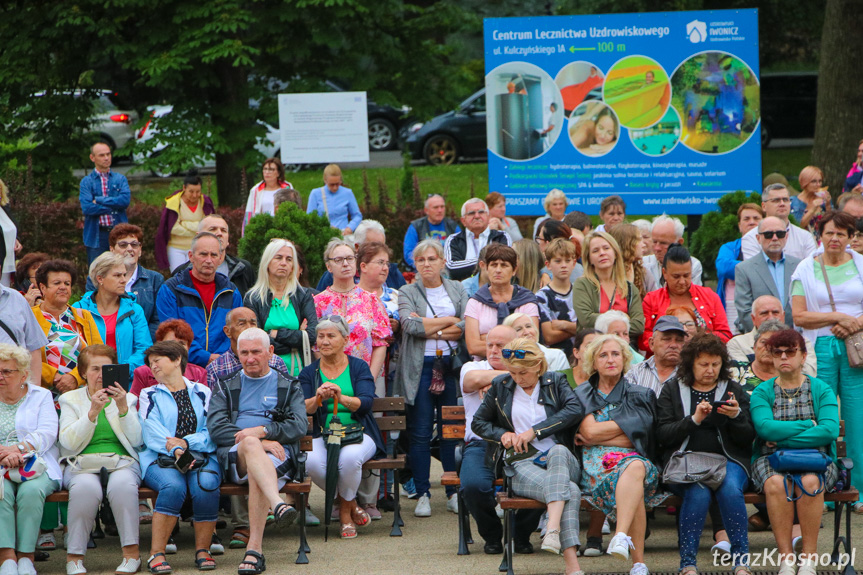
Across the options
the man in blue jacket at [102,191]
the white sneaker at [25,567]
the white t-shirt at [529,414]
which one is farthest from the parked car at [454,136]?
the white sneaker at [25,567]

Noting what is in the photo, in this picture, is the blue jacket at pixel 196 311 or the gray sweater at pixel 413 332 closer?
the gray sweater at pixel 413 332

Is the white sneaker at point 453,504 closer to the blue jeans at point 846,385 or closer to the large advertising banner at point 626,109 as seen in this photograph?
the blue jeans at point 846,385

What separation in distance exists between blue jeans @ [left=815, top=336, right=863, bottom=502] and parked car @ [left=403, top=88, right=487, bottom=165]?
1570 centimetres

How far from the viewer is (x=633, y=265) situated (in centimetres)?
883

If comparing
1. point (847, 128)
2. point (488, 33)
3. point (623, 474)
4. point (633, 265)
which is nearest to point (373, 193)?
point (488, 33)

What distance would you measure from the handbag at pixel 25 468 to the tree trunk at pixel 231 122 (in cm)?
916

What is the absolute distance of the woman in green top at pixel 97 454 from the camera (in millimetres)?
6633

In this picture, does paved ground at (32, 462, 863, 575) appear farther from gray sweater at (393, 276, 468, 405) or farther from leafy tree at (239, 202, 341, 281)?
leafy tree at (239, 202, 341, 281)

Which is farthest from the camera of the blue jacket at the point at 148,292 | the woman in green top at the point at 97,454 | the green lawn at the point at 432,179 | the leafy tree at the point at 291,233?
the green lawn at the point at 432,179

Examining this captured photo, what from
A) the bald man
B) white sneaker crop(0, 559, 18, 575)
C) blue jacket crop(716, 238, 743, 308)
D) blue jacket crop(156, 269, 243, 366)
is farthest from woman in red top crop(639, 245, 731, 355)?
white sneaker crop(0, 559, 18, 575)

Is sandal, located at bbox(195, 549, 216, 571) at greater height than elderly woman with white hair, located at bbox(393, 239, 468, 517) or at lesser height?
lesser

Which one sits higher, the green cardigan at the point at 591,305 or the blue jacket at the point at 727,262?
the blue jacket at the point at 727,262

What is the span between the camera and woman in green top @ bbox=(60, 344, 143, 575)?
21.8 feet

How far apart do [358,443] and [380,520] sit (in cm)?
78
